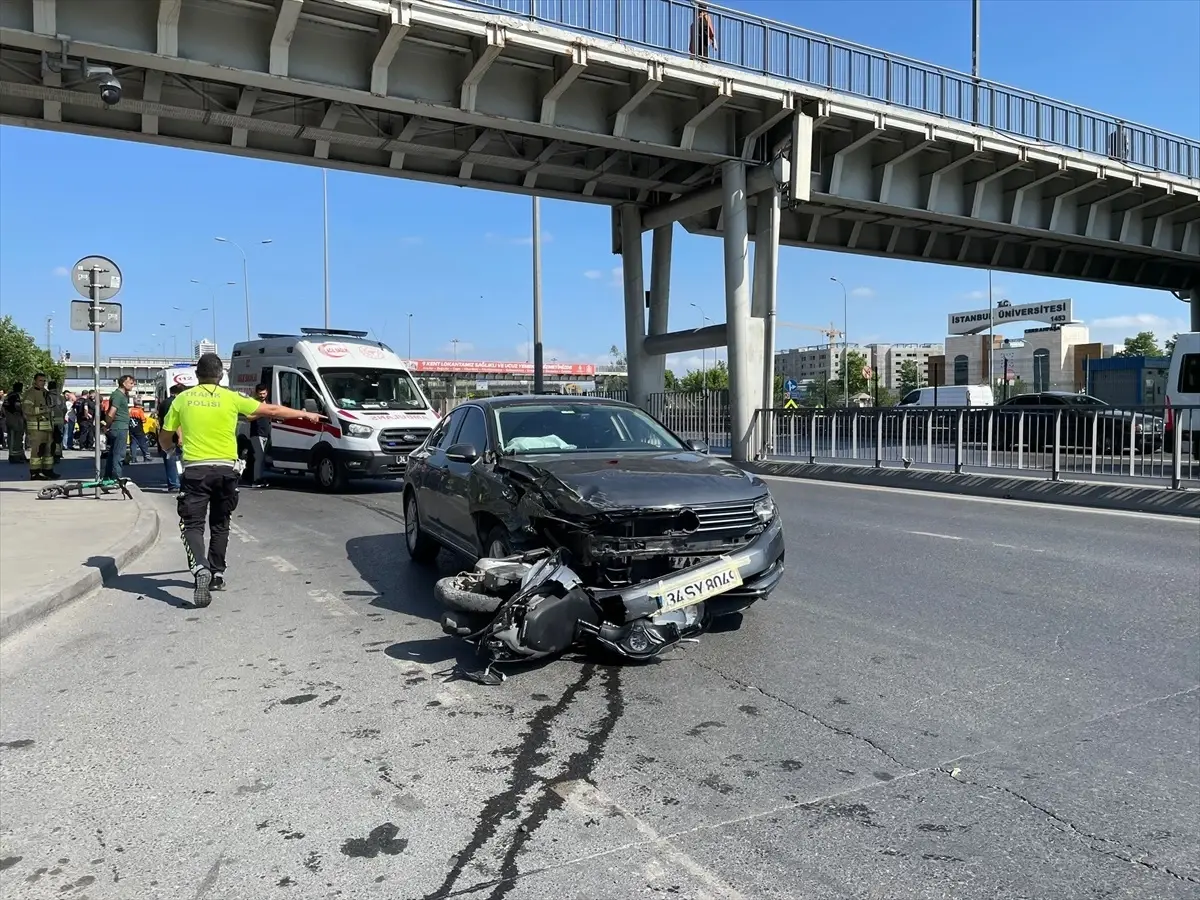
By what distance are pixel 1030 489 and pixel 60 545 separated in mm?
13357

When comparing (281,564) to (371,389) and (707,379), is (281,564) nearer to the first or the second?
(371,389)

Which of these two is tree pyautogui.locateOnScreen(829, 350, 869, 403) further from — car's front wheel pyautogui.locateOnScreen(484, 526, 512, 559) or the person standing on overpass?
car's front wheel pyautogui.locateOnScreen(484, 526, 512, 559)

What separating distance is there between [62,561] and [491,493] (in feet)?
15.1

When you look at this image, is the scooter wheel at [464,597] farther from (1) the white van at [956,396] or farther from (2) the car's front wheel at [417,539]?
(1) the white van at [956,396]

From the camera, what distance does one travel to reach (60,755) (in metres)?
4.07

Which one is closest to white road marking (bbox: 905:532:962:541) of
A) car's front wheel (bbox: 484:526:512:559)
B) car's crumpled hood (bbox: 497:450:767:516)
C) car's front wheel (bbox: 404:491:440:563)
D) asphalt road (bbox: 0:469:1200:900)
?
asphalt road (bbox: 0:469:1200:900)

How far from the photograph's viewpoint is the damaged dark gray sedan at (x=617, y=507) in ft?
16.4

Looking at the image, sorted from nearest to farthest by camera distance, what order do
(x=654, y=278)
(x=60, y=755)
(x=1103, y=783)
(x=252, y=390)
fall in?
(x=1103, y=783), (x=60, y=755), (x=252, y=390), (x=654, y=278)

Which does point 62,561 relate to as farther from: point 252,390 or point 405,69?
point 405,69

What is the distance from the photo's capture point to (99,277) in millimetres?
12883

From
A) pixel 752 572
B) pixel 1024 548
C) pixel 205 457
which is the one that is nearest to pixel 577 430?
pixel 752 572

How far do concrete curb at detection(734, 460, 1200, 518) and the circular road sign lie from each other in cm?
1324

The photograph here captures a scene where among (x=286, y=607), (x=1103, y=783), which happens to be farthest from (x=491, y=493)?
(x=1103, y=783)

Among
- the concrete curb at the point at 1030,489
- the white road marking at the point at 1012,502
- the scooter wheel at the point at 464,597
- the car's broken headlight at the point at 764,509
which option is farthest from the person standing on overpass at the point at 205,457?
the concrete curb at the point at 1030,489
